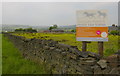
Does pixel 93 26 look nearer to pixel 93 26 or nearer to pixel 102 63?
pixel 93 26

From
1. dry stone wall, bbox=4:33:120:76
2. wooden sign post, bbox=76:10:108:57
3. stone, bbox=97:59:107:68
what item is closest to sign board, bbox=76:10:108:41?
wooden sign post, bbox=76:10:108:57

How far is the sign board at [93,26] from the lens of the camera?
6.38m

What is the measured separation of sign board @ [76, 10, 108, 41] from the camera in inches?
251

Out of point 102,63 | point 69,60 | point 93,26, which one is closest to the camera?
point 102,63

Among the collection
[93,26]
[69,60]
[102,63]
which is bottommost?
[69,60]

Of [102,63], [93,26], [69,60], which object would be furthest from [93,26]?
[102,63]

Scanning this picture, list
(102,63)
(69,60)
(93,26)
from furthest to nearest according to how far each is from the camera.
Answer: (93,26), (69,60), (102,63)

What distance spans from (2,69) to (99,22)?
4.74 m

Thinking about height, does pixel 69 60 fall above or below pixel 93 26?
below

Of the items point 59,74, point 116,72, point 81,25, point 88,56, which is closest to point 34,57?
point 59,74

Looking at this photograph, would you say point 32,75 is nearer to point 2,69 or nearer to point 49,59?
point 49,59

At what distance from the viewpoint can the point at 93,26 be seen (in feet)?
21.0

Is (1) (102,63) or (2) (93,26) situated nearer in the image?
(1) (102,63)

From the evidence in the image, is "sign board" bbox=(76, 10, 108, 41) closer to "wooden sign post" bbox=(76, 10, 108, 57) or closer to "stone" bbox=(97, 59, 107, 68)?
"wooden sign post" bbox=(76, 10, 108, 57)
